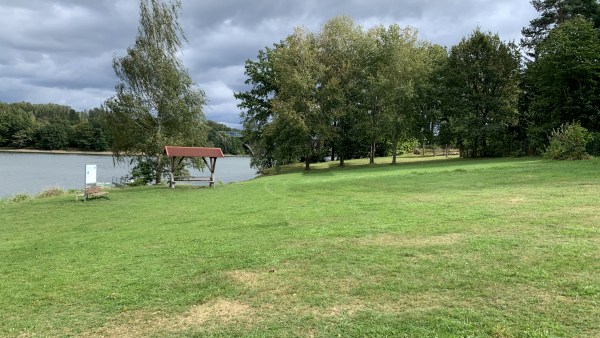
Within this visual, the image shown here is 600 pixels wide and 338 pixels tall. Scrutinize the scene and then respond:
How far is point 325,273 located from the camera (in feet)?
19.9

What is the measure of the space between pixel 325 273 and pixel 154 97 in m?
30.6

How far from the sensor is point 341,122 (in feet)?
129

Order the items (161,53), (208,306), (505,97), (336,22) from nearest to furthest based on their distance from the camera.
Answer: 1. (208,306)
2. (161,53)
3. (505,97)
4. (336,22)

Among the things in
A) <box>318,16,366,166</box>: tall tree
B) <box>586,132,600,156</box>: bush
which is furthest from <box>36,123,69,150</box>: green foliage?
<box>586,132,600,156</box>: bush

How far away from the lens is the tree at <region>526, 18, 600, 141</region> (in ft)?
95.6

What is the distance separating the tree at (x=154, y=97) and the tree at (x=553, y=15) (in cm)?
3234

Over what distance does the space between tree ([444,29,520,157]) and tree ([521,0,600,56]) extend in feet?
18.7

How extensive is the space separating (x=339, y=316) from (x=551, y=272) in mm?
2998

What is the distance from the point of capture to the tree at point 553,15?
121 feet

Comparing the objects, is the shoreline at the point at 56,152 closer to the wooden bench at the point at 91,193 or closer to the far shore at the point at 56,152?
the far shore at the point at 56,152

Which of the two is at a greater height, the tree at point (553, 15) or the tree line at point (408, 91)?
the tree at point (553, 15)

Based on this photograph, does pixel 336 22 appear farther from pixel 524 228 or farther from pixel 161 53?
pixel 524 228

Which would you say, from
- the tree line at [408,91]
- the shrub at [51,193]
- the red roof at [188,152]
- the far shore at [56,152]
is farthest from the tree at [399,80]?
the far shore at [56,152]

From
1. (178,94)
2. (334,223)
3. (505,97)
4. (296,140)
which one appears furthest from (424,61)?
(334,223)
